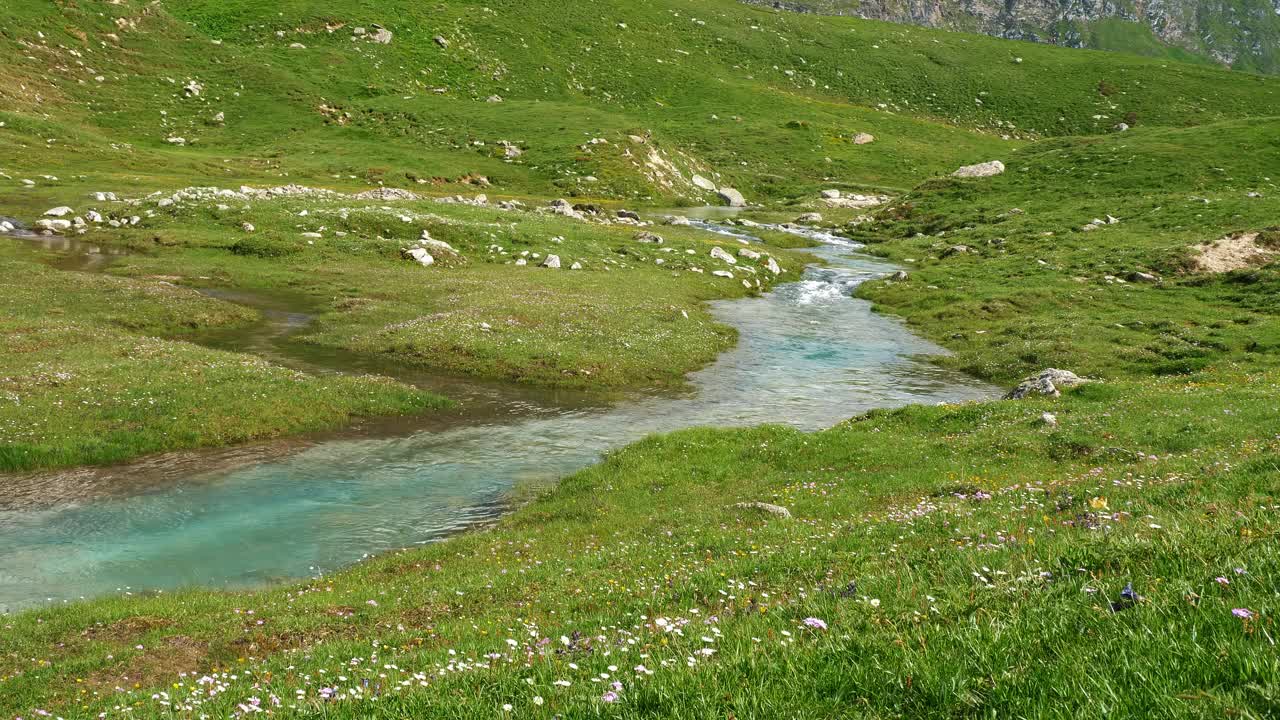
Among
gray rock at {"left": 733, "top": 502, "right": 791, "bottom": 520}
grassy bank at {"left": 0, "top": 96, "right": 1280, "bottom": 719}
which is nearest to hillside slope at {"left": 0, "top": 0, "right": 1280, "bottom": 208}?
grassy bank at {"left": 0, "top": 96, "right": 1280, "bottom": 719}

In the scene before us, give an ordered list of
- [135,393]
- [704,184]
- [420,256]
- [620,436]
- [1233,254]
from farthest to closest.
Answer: [704,184]
[420,256]
[1233,254]
[620,436]
[135,393]

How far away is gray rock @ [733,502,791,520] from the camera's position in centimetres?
1945

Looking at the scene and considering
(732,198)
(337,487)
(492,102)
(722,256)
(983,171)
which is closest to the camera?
(337,487)

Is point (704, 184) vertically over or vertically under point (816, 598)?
over

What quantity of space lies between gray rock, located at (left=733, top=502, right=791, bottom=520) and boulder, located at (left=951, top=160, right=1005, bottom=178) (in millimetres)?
97877

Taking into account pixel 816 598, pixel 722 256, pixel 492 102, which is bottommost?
pixel 816 598

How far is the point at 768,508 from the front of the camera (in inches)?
781

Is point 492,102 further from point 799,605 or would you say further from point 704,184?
point 799,605

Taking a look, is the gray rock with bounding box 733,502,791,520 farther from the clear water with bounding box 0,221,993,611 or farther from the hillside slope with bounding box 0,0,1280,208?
the hillside slope with bounding box 0,0,1280,208

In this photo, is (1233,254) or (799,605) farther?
(1233,254)

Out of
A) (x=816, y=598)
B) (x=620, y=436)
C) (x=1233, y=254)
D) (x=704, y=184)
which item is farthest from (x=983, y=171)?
(x=816, y=598)

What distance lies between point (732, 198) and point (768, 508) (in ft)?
351

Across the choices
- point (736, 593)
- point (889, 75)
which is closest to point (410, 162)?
point (736, 593)

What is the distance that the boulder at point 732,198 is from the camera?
397 ft
